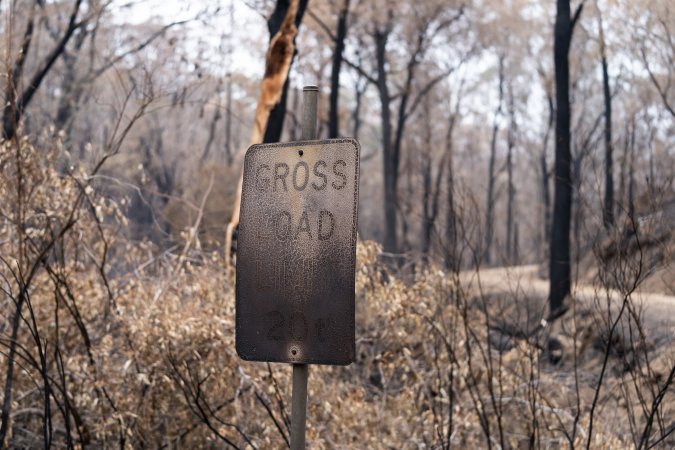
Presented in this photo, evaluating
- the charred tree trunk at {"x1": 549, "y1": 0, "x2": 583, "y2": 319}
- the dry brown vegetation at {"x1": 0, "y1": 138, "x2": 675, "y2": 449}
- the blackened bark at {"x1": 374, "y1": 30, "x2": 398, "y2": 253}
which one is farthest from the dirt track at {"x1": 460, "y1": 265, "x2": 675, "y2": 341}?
the blackened bark at {"x1": 374, "y1": 30, "x2": 398, "y2": 253}

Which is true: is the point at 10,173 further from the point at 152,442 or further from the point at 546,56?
the point at 546,56

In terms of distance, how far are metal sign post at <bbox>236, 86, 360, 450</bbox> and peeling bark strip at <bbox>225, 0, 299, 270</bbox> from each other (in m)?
6.14

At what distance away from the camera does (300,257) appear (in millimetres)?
2801

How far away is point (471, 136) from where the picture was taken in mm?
49625

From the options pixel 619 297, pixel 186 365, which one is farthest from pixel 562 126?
pixel 186 365

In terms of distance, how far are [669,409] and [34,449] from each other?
174 inches

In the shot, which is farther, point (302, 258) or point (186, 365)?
point (186, 365)

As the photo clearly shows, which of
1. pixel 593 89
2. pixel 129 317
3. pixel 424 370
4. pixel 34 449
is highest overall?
pixel 593 89

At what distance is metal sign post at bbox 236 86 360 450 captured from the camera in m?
2.76

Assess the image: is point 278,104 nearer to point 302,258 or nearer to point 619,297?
point 619,297

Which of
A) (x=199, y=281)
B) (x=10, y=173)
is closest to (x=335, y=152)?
(x=10, y=173)

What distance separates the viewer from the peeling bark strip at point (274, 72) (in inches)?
365

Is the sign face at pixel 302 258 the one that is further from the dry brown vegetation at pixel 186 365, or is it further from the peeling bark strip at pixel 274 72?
the peeling bark strip at pixel 274 72

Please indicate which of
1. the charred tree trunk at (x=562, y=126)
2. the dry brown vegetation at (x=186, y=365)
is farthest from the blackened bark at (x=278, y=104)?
the charred tree trunk at (x=562, y=126)
